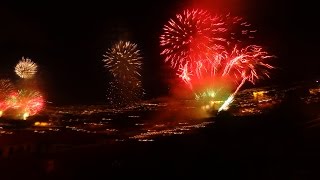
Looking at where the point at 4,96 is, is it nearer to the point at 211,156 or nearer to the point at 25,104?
the point at 25,104

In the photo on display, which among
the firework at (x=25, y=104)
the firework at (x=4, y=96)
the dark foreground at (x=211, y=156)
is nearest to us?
the dark foreground at (x=211, y=156)

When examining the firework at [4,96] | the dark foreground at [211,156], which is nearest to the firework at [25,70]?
the firework at [4,96]

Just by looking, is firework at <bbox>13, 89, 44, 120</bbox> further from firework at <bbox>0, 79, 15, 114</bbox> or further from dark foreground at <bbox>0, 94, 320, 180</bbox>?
dark foreground at <bbox>0, 94, 320, 180</bbox>

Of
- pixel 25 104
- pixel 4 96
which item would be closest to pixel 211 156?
pixel 25 104

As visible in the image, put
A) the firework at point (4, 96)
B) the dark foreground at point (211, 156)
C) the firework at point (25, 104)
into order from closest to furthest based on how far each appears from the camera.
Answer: the dark foreground at point (211, 156) < the firework at point (25, 104) < the firework at point (4, 96)

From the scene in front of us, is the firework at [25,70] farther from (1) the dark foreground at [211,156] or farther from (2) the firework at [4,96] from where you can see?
(1) the dark foreground at [211,156]

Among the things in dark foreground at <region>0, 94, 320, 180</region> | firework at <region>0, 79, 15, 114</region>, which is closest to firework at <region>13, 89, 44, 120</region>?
firework at <region>0, 79, 15, 114</region>

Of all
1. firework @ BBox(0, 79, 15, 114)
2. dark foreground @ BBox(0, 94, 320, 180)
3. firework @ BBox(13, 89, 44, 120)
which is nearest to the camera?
dark foreground @ BBox(0, 94, 320, 180)

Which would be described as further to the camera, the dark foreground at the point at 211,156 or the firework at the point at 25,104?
the firework at the point at 25,104

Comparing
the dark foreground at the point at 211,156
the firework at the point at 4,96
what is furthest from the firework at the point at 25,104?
the dark foreground at the point at 211,156

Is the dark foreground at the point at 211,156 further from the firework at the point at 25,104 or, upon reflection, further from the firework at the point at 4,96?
the firework at the point at 4,96

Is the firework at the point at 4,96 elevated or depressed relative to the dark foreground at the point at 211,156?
elevated
